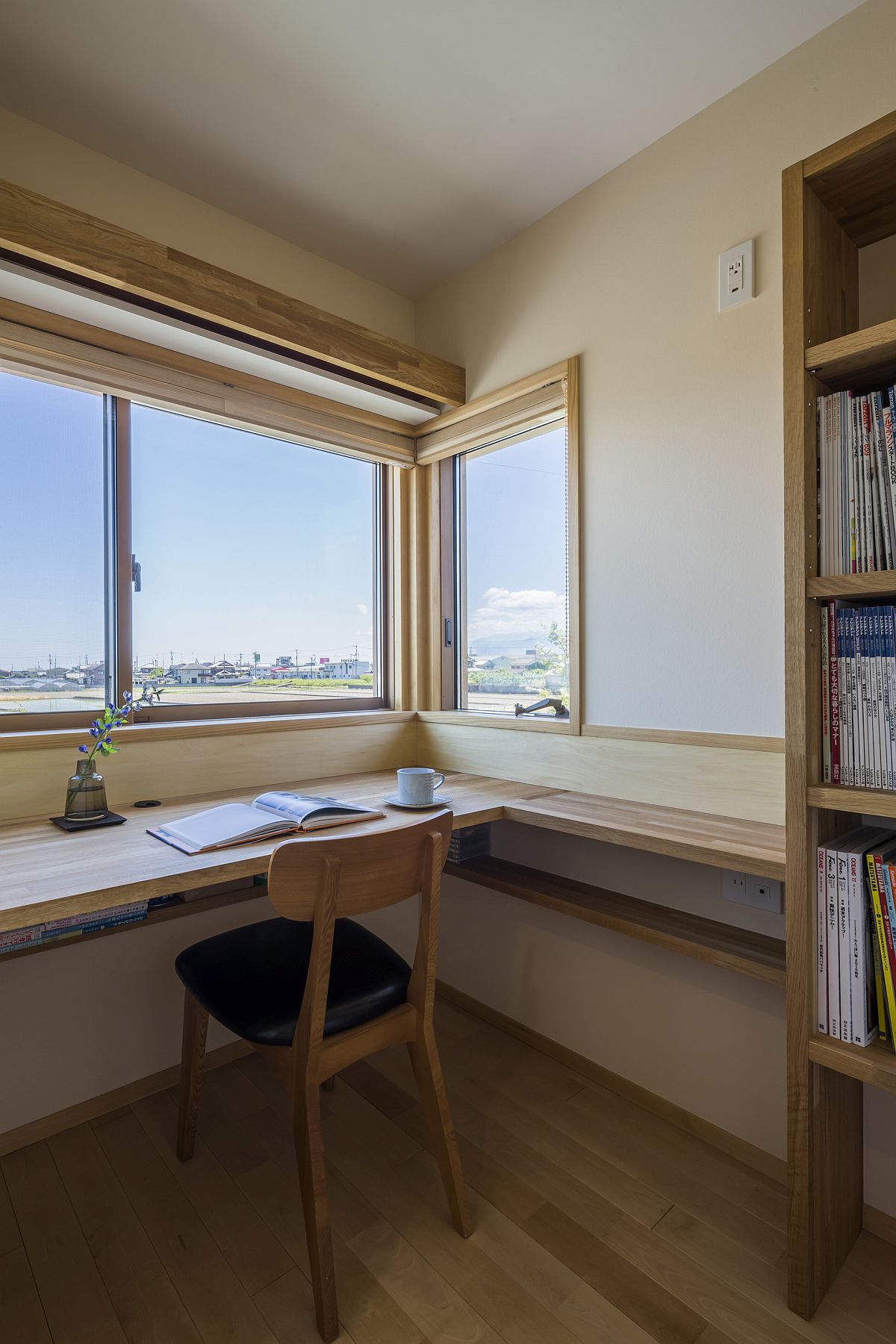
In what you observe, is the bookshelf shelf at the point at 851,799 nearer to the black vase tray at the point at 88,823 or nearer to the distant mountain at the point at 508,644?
the distant mountain at the point at 508,644

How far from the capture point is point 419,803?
1751mm

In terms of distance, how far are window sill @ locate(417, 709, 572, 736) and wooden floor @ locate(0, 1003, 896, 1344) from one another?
988 millimetres

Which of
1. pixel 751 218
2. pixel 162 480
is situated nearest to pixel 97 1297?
pixel 162 480

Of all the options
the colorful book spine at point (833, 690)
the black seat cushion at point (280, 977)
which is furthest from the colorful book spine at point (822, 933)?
the black seat cushion at point (280, 977)

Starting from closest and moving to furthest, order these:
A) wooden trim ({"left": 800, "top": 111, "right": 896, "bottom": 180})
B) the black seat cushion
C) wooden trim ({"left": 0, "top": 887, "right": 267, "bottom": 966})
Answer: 1. wooden trim ({"left": 800, "top": 111, "right": 896, "bottom": 180})
2. the black seat cushion
3. wooden trim ({"left": 0, "top": 887, "right": 267, "bottom": 966})

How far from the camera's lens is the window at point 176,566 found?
1798 millimetres

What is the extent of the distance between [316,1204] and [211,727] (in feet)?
3.93

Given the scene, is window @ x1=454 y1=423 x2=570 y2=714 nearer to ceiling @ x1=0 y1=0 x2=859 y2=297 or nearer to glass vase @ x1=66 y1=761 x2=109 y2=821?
ceiling @ x1=0 y1=0 x2=859 y2=297

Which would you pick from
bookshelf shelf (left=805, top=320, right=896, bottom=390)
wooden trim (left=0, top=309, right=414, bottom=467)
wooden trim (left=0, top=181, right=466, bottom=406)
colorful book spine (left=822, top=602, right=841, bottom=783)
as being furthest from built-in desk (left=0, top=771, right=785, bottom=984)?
wooden trim (left=0, top=181, right=466, bottom=406)

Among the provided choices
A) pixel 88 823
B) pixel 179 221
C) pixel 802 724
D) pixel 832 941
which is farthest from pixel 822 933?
pixel 179 221

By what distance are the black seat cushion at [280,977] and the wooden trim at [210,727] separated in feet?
1.95

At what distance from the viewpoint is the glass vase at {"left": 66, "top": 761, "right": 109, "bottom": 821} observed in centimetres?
161

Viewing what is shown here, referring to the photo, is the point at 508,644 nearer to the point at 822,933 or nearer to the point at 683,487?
the point at 683,487

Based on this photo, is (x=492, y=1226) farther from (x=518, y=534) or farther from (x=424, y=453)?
(x=424, y=453)
